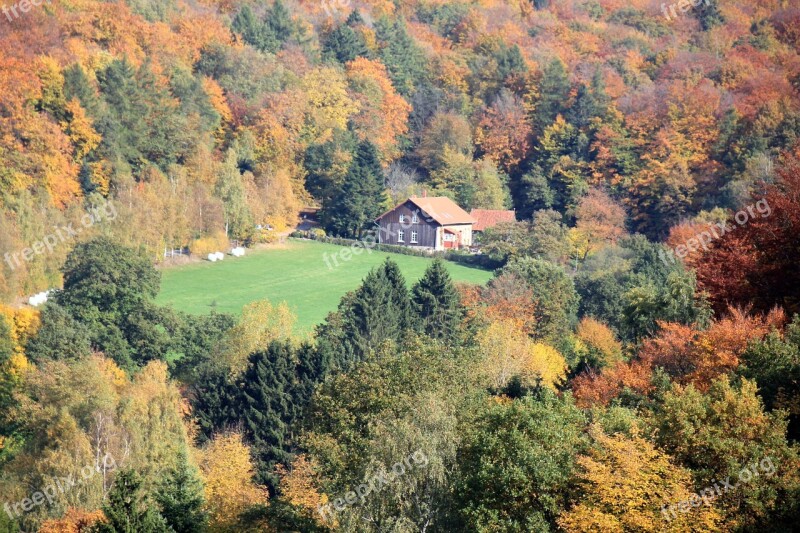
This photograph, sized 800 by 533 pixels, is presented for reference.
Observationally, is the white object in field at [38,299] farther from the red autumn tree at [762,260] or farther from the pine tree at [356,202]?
the red autumn tree at [762,260]

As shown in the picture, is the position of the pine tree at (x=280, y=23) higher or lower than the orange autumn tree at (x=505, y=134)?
higher

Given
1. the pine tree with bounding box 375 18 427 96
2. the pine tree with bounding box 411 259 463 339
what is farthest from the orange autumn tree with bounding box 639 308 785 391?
the pine tree with bounding box 375 18 427 96

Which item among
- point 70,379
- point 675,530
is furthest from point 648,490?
point 70,379

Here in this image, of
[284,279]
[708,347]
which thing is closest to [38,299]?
[284,279]

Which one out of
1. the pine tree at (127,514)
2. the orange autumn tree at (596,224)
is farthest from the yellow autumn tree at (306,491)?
the orange autumn tree at (596,224)

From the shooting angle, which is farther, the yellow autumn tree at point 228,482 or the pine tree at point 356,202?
the pine tree at point 356,202

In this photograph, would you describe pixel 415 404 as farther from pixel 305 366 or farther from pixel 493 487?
pixel 305 366
